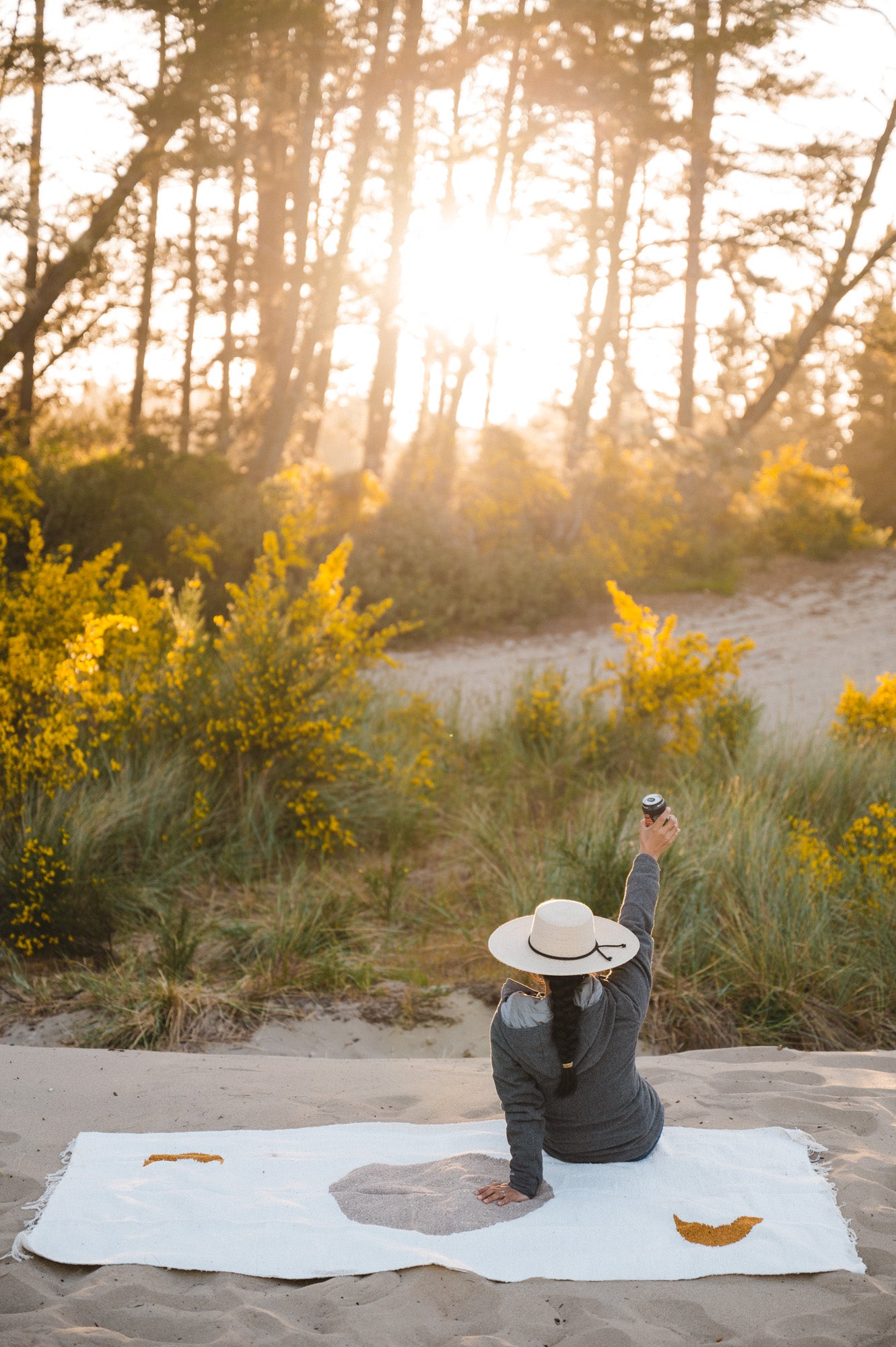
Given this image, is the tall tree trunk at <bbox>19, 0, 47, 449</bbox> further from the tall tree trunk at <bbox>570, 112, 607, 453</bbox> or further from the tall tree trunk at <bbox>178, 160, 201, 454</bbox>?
the tall tree trunk at <bbox>570, 112, 607, 453</bbox>

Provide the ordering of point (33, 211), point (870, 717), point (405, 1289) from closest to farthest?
point (405, 1289)
point (870, 717)
point (33, 211)

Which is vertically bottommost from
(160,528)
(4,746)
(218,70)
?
(4,746)

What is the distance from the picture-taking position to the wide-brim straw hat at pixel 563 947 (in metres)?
2.70

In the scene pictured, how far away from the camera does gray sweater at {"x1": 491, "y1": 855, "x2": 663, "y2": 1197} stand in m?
2.78

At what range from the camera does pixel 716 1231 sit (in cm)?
272

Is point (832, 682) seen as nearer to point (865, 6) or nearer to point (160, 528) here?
point (160, 528)

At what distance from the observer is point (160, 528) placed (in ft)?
39.4

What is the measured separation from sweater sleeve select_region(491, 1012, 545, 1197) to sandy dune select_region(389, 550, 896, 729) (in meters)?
6.00

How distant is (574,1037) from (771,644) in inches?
438

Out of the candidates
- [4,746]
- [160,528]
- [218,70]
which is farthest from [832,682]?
[218,70]

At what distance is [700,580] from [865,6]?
805cm

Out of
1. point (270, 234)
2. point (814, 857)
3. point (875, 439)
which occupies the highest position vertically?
point (270, 234)

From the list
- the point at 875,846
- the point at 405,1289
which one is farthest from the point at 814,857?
the point at 405,1289

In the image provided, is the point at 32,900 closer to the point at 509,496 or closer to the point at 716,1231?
the point at 716,1231
